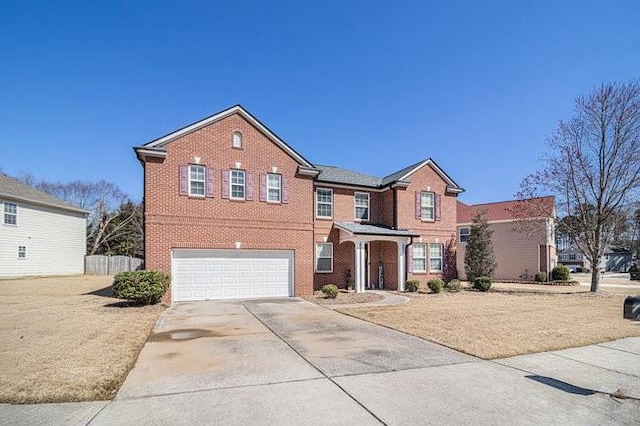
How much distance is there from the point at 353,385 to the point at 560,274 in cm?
2993

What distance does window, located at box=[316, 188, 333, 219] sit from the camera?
20203mm

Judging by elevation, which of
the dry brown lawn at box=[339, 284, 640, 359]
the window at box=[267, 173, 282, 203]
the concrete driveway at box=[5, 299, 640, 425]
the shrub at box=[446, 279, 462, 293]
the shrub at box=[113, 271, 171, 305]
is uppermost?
the window at box=[267, 173, 282, 203]

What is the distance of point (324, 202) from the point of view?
66.8 feet

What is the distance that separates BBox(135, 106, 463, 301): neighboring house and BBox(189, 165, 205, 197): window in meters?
0.04

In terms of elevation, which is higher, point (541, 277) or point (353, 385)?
point (353, 385)

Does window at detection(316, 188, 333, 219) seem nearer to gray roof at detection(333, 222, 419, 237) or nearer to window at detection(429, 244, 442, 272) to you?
gray roof at detection(333, 222, 419, 237)

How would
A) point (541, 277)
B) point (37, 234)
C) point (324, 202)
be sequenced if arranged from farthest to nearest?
point (541, 277) < point (37, 234) < point (324, 202)

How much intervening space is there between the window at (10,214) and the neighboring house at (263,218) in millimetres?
16303

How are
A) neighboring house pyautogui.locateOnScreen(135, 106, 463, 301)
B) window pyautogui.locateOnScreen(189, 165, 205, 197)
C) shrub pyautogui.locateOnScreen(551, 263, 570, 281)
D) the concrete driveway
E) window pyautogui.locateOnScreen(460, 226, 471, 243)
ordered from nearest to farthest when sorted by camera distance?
the concrete driveway < neighboring house pyautogui.locateOnScreen(135, 106, 463, 301) < window pyautogui.locateOnScreen(189, 165, 205, 197) < shrub pyautogui.locateOnScreen(551, 263, 570, 281) < window pyautogui.locateOnScreen(460, 226, 471, 243)

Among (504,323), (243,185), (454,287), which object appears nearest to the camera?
(504,323)

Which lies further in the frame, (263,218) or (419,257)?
(419,257)

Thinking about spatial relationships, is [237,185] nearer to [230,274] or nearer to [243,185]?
[243,185]

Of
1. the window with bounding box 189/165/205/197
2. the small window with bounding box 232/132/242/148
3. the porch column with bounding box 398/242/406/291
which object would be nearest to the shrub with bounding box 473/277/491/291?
the porch column with bounding box 398/242/406/291

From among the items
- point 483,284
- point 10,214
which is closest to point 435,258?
point 483,284
